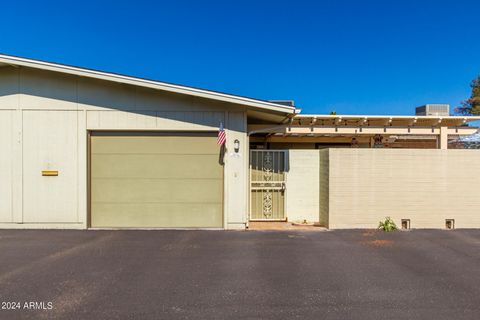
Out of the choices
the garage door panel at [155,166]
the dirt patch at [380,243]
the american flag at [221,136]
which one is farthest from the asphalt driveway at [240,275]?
the american flag at [221,136]

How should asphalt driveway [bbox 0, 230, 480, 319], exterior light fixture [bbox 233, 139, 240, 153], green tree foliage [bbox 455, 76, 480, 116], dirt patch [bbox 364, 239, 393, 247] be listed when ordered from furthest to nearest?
green tree foliage [bbox 455, 76, 480, 116], exterior light fixture [bbox 233, 139, 240, 153], dirt patch [bbox 364, 239, 393, 247], asphalt driveway [bbox 0, 230, 480, 319]

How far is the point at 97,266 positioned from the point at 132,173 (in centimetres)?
313

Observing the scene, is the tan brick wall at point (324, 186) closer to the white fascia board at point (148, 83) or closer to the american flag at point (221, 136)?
the white fascia board at point (148, 83)


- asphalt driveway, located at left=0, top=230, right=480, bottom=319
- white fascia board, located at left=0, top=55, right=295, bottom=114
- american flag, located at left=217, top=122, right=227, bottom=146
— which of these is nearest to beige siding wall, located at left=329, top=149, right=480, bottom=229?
asphalt driveway, located at left=0, top=230, right=480, bottom=319

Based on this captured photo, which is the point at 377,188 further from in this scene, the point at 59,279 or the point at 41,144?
the point at 41,144

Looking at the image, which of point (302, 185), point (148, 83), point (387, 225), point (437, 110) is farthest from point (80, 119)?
point (437, 110)

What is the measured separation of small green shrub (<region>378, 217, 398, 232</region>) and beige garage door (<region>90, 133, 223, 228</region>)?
3959mm

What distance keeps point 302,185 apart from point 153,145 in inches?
160

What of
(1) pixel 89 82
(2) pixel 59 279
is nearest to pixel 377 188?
(2) pixel 59 279

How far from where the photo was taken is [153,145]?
823 centimetres

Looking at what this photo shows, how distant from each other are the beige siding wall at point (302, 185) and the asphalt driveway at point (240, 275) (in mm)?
1382

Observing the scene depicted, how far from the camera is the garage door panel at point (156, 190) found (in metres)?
8.21

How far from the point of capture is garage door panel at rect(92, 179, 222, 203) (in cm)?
821

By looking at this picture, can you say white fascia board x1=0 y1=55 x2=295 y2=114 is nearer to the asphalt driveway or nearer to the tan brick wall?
the tan brick wall
